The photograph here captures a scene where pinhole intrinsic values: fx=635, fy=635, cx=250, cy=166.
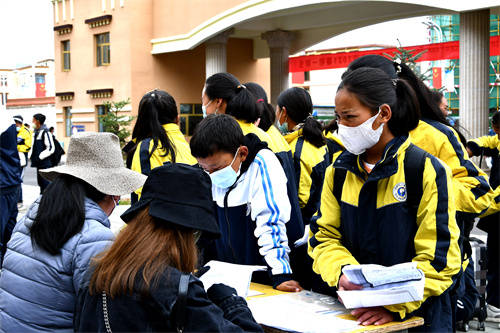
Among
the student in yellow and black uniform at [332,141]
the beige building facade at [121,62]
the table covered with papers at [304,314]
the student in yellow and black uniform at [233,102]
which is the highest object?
the beige building facade at [121,62]

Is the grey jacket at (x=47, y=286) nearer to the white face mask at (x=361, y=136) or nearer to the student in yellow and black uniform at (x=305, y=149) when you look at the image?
the white face mask at (x=361, y=136)

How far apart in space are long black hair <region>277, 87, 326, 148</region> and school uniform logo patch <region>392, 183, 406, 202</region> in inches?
99.1

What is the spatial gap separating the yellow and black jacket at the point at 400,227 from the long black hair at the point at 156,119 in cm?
233

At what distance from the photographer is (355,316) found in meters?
2.43

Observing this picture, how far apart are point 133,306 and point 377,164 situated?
3.67ft

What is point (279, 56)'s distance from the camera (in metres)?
26.2

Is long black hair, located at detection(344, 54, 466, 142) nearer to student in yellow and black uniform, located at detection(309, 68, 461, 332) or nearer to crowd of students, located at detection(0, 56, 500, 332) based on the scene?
crowd of students, located at detection(0, 56, 500, 332)

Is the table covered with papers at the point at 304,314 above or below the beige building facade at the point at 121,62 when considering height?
below

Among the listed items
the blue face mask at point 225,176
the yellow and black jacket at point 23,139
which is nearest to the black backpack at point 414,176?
the blue face mask at point 225,176

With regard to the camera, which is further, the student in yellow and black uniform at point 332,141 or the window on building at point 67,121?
the window on building at point 67,121

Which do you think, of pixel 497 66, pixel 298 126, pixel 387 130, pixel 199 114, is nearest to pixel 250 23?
pixel 199 114

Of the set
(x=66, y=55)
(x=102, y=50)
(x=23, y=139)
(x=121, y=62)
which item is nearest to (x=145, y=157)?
(x=23, y=139)

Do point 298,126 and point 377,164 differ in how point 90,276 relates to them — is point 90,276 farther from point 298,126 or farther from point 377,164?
point 298,126

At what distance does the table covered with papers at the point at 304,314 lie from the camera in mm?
2303
